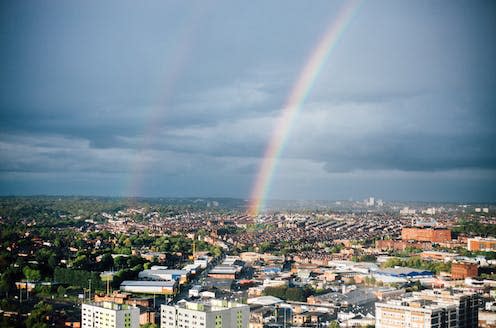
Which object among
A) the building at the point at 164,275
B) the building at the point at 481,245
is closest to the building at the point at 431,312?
the building at the point at 164,275

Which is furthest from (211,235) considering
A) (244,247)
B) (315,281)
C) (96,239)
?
(315,281)

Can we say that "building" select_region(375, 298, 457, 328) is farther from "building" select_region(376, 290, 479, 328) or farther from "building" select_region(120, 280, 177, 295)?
"building" select_region(120, 280, 177, 295)

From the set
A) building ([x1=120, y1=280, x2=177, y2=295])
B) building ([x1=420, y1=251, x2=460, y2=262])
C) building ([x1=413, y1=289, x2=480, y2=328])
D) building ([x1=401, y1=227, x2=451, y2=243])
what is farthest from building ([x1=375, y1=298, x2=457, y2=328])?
Answer: building ([x1=401, y1=227, x2=451, y2=243])

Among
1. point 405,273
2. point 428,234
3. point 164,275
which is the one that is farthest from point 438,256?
point 164,275

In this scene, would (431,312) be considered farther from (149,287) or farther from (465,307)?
(149,287)

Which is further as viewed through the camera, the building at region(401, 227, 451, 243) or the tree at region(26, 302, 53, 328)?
the building at region(401, 227, 451, 243)

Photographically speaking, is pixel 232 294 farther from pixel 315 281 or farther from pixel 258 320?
pixel 258 320
